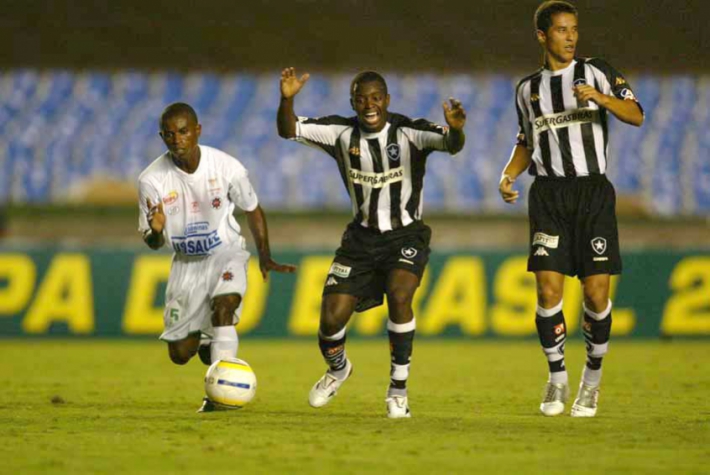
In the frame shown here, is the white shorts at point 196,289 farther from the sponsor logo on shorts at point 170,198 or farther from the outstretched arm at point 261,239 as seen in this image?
the sponsor logo on shorts at point 170,198

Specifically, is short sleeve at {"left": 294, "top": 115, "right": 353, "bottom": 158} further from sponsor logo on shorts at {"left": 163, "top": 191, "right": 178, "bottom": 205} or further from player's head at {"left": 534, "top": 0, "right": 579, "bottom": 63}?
player's head at {"left": 534, "top": 0, "right": 579, "bottom": 63}

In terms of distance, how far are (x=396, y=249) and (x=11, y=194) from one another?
494 inches

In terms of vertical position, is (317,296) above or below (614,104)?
below

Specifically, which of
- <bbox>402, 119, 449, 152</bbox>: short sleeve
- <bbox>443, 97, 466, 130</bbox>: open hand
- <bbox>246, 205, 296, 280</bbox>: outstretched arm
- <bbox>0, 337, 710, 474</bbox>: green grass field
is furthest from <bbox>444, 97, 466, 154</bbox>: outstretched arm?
<bbox>0, 337, 710, 474</bbox>: green grass field

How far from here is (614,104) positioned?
6.79 metres

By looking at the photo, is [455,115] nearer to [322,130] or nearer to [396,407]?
[322,130]

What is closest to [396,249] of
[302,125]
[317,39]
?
[302,125]

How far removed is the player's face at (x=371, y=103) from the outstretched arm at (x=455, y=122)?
1.42 ft

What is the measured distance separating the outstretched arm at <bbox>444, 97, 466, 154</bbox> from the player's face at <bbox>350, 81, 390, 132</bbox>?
434mm

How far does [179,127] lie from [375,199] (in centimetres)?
132

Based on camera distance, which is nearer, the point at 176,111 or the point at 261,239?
the point at 176,111

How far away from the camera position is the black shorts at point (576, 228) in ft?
23.1

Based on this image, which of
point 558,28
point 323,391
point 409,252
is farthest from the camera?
point 323,391

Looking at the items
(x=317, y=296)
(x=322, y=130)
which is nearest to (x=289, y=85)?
(x=322, y=130)
